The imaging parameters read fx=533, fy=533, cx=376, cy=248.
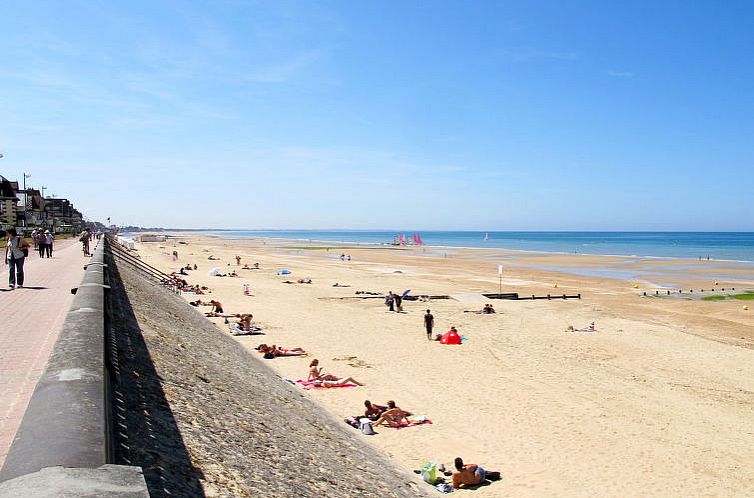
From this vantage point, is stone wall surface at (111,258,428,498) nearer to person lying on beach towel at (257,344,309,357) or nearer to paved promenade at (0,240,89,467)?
paved promenade at (0,240,89,467)

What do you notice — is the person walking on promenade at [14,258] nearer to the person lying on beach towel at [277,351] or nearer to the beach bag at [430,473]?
the person lying on beach towel at [277,351]

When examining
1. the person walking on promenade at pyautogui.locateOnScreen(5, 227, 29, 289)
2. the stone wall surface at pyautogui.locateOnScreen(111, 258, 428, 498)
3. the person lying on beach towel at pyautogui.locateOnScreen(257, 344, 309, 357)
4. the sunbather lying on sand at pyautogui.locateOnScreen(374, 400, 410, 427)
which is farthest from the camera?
the person lying on beach towel at pyautogui.locateOnScreen(257, 344, 309, 357)

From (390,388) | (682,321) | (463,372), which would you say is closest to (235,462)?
(390,388)

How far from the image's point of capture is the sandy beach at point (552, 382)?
31.0 feet

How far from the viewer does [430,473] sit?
8602mm

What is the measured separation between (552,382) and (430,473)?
23.3 feet

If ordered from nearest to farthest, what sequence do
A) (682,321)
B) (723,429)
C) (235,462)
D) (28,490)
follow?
1. (28,490)
2. (235,462)
3. (723,429)
4. (682,321)

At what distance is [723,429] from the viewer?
11.4 m

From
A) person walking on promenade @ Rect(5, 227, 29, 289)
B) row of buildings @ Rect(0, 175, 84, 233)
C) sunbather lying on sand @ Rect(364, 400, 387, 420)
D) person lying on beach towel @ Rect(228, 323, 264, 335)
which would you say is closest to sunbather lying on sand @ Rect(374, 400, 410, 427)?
sunbather lying on sand @ Rect(364, 400, 387, 420)

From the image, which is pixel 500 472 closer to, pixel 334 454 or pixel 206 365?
pixel 334 454

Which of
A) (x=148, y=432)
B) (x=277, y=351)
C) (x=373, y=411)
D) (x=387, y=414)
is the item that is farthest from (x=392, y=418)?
(x=148, y=432)

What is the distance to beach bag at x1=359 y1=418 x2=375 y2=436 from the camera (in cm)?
1028

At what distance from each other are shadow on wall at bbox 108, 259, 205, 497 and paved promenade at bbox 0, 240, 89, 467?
885mm

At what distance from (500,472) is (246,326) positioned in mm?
12230
